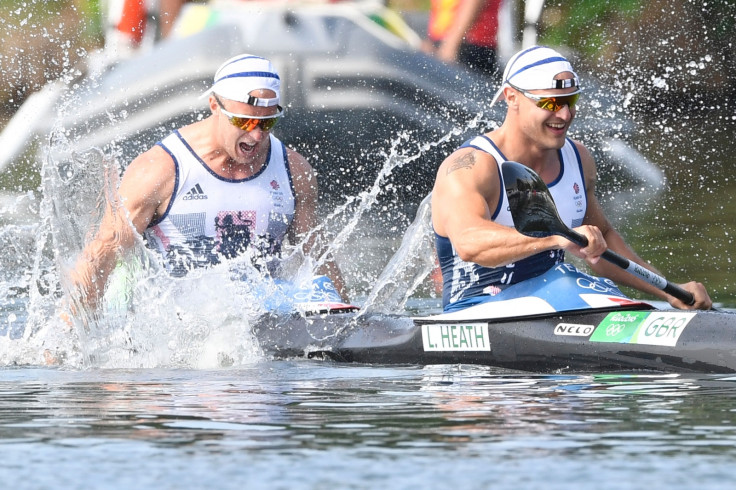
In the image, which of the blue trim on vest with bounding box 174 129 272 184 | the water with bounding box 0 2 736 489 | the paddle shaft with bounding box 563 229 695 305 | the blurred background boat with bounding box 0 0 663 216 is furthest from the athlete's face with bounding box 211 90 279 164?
the blurred background boat with bounding box 0 0 663 216

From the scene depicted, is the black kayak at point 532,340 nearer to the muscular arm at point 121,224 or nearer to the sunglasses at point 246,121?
the muscular arm at point 121,224

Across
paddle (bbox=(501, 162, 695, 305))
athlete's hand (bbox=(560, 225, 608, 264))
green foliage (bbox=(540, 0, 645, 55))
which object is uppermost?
green foliage (bbox=(540, 0, 645, 55))

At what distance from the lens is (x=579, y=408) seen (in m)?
5.29

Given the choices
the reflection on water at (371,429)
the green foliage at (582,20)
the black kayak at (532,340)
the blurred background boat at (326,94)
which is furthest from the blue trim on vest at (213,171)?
the green foliage at (582,20)

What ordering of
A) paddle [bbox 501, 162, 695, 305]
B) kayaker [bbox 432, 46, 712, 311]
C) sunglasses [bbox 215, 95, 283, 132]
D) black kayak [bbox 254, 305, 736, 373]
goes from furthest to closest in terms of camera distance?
sunglasses [bbox 215, 95, 283, 132] < kayaker [bbox 432, 46, 712, 311] < paddle [bbox 501, 162, 695, 305] < black kayak [bbox 254, 305, 736, 373]

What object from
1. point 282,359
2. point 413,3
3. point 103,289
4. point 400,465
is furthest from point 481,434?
point 413,3

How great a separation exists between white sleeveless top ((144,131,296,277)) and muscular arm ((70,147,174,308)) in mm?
78

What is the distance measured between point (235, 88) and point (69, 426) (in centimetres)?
266

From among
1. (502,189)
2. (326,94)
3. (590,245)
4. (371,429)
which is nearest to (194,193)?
(502,189)

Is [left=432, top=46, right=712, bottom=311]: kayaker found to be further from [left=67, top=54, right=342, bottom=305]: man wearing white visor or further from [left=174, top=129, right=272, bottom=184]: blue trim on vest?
[left=174, top=129, right=272, bottom=184]: blue trim on vest

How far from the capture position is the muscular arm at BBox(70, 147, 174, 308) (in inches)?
284

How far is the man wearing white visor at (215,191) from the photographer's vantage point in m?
7.30

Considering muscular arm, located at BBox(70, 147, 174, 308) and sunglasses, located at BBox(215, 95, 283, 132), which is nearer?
muscular arm, located at BBox(70, 147, 174, 308)

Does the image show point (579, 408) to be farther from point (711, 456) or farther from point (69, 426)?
point (69, 426)
